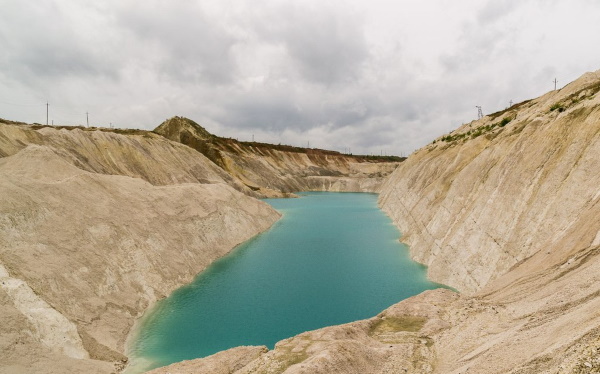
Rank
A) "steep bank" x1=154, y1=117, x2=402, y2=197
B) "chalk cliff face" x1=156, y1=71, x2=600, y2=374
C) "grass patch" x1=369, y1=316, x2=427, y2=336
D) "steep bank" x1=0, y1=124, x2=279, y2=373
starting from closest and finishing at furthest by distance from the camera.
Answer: "chalk cliff face" x1=156, y1=71, x2=600, y2=374
"steep bank" x1=0, y1=124, x2=279, y2=373
"grass patch" x1=369, y1=316, x2=427, y2=336
"steep bank" x1=154, y1=117, x2=402, y2=197

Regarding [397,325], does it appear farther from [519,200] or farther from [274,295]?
[519,200]

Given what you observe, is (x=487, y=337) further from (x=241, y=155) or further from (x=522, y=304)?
(x=241, y=155)

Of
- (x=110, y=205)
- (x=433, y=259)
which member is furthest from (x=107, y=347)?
(x=433, y=259)

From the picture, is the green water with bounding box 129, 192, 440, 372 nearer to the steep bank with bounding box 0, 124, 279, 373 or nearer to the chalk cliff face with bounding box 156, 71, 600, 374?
the steep bank with bounding box 0, 124, 279, 373

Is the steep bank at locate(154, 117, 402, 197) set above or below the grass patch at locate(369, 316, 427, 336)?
above

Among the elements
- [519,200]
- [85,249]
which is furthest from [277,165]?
[519,200]

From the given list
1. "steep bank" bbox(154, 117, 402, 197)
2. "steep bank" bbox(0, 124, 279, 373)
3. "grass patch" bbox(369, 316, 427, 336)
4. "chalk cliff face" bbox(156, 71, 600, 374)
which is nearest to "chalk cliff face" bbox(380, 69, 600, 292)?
"chalk cliff face" bbox(156, 71, 600, 374)
